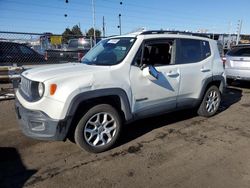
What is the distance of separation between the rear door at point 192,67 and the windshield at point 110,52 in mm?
1107

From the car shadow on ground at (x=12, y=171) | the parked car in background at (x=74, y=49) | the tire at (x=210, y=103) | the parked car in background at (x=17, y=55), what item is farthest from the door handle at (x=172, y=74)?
the parked car in background at (x=74, y=49)

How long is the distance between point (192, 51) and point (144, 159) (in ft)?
8.52

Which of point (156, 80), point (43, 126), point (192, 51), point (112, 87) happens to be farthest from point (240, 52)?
point (43, 126)

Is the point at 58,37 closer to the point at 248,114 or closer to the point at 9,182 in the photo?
the point at 248,114

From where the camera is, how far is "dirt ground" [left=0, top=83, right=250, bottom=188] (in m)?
3.33

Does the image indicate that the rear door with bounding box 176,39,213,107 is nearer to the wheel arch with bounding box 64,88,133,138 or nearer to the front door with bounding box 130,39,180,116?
the front door with bounding box 130,39,180,116

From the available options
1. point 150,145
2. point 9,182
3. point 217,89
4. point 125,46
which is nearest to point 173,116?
point 217,89

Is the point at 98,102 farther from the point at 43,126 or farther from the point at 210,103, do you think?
the point at 210,103

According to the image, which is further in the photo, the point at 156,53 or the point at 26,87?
the point at 156,53

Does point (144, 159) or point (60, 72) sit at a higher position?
point (60, 72)

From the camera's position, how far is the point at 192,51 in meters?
5.43

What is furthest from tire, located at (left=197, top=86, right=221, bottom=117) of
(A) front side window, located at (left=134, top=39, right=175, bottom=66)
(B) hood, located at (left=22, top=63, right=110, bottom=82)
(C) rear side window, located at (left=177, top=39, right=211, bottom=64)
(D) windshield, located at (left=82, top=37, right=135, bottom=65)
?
(B) hood, located at (left=22, top=63, right=110, bottom=82)

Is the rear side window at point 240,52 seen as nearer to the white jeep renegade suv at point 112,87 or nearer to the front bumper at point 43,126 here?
the white jeep renegade suv at point 112,87

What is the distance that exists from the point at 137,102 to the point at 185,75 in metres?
1.29
